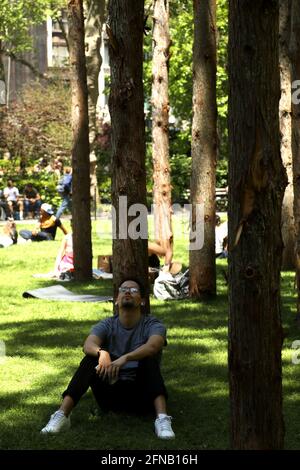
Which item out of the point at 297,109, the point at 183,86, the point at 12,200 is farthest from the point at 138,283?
the point at 183,86

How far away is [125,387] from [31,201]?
98.3 ft

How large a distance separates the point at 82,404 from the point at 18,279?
9.88 m

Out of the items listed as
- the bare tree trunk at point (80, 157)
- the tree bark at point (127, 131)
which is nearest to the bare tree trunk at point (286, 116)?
the bare tree trunk at point (80, 157)

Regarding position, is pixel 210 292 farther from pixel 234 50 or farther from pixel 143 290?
pixel 234 50

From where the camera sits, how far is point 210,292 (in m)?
15.2

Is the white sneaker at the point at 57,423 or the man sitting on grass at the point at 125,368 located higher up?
the man sitting on grass at the point at 125,368

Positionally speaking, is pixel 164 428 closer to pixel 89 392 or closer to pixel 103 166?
pixel 89 392

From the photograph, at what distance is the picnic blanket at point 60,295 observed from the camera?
1547 cm

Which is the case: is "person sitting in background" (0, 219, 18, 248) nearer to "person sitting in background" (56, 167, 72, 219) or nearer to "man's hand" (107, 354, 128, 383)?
Result: "person sitting in background" (56, 167, 72, 219)

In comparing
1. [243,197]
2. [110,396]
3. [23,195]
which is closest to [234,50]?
[243,197]

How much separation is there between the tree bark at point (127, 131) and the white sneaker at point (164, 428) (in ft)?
5.71

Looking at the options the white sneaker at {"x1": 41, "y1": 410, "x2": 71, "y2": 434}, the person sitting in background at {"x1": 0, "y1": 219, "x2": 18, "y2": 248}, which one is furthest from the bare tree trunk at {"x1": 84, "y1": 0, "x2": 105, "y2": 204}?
the white sneaker at {"x1": 41, "y1": 410, "x2": 71, "y2": 434}

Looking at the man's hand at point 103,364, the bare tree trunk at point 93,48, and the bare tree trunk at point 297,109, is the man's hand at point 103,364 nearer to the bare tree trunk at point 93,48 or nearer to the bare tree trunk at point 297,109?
the bare tree trunk at point 297,109

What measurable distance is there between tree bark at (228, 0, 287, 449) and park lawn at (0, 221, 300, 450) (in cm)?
189
